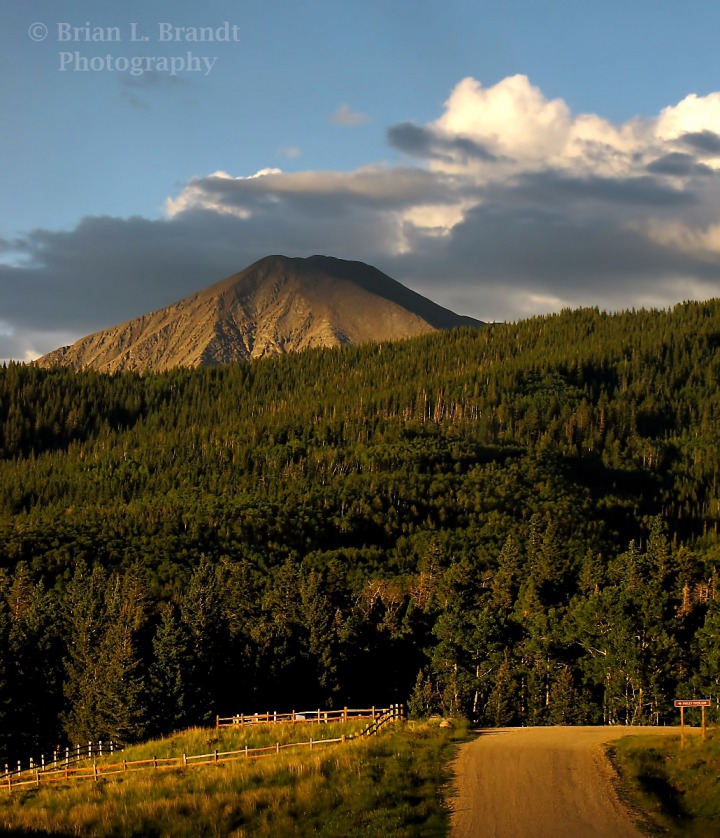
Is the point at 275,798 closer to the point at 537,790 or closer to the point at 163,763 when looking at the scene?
the point at 537,790

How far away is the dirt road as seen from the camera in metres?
52.2

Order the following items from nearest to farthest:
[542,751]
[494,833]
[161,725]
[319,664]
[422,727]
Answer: [494,833] < [542,751] < [422,727] < [161,725] < [319,664]

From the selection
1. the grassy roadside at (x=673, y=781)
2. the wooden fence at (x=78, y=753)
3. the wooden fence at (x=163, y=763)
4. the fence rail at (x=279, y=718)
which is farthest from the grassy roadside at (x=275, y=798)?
the fence rail at (x=279, y=718)

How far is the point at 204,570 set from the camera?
5871 inches

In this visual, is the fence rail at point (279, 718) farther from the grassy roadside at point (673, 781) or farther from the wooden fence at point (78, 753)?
the grassy roadside at point (673, 781)

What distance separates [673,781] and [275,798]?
18.1 m

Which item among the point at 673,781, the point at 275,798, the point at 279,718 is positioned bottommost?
the point at 279,718

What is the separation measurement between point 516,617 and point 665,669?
1855 cm

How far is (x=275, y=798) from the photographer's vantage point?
57000 millimetres

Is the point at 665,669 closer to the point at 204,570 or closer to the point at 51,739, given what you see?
the point at 51,739

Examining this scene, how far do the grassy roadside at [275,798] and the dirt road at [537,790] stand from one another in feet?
4.28

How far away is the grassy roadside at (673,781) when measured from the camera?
2089 inches

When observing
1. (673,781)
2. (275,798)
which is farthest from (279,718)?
(673,781)

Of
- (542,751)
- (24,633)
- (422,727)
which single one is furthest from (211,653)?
(542,751)
